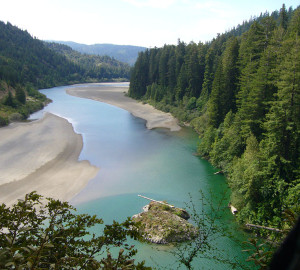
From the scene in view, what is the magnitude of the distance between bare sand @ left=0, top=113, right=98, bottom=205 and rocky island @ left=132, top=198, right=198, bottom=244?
8096 mm

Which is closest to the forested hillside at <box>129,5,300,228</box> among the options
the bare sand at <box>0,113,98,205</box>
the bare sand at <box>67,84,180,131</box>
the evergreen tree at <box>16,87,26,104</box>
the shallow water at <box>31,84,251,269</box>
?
the shallow water at <box>31,84,251,269</box>

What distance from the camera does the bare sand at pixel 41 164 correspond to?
24312mm

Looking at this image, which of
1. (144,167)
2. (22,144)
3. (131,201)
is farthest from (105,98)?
(131,201)

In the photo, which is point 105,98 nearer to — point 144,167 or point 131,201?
point 144,167

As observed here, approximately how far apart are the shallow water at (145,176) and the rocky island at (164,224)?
74cm

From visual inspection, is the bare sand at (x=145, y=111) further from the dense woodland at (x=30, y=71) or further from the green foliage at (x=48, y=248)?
the green foliage at (x=48, y=248)

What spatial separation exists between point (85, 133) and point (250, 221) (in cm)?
3318

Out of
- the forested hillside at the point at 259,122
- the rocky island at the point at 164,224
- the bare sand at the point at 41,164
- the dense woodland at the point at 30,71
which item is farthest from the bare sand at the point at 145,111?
the rocky island at the point at 164,224

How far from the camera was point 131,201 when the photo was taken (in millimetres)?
22734

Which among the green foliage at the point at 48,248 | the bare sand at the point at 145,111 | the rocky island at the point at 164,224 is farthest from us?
the bare sand at the point at 145,111

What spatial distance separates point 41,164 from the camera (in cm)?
3008

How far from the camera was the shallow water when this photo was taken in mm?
17392

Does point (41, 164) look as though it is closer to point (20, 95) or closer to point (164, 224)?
point (164, 224)

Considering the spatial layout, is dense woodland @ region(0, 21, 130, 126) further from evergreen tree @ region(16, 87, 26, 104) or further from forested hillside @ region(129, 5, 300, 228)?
forested hillside @ region(129, 5, 300, 228)
